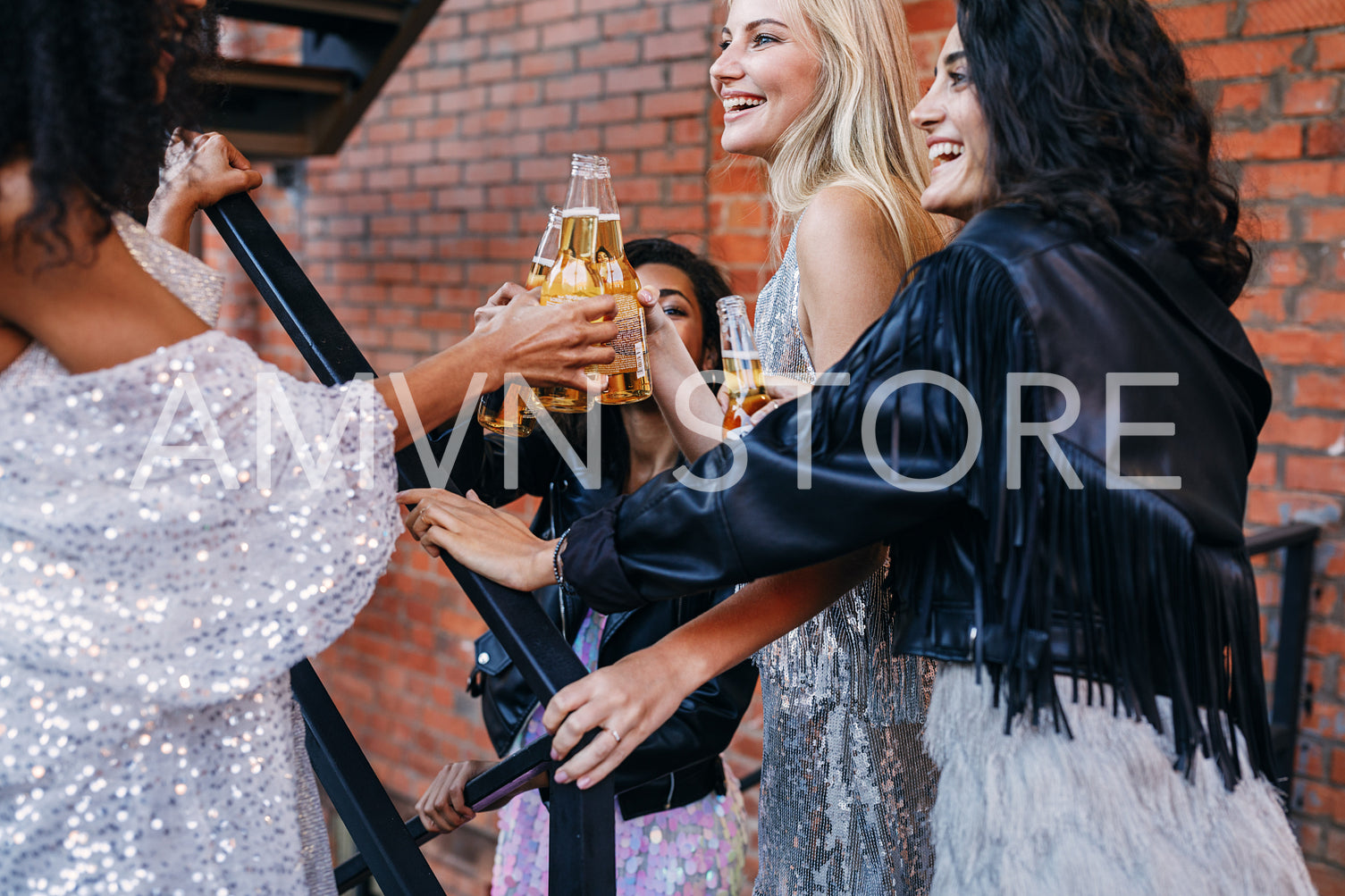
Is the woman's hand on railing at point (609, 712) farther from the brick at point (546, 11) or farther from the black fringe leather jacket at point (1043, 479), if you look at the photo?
the brick at point (546, 11)

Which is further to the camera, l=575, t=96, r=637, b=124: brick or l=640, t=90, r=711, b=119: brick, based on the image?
l=575, t=96, r=637, b=124: brick

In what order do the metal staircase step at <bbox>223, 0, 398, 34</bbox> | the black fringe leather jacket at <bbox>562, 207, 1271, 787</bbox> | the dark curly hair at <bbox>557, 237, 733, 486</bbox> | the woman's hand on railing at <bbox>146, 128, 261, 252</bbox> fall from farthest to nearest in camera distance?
the metal staircase step at <bbox>223, 0, 398, 34</bbox>
the dark curly hair at <bbox>557, 237, 733, 486</bbox>
the woman's hand on railing at <bbox>146, 128, 261, 252</bbox>
the black fringe leather jacket at <bbox>562, 207, 1271, 787</bbox>

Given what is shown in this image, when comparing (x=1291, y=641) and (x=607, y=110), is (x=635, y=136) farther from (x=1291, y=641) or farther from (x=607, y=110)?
(x=1291, y=641)

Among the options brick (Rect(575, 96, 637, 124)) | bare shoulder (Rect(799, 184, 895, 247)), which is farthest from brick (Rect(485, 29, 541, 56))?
bare shoulder (Rect(799, 184, 895, 247))

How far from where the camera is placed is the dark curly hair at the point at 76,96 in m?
0.87

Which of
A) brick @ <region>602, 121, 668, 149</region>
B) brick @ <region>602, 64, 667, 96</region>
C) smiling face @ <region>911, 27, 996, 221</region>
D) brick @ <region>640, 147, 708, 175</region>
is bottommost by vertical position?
smiling face @ <region>911, 27, 996, 221</region>

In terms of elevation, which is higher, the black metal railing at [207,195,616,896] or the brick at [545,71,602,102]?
the brick at [545,71,602,102]

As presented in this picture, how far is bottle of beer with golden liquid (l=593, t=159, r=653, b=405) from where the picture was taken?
1.43 m

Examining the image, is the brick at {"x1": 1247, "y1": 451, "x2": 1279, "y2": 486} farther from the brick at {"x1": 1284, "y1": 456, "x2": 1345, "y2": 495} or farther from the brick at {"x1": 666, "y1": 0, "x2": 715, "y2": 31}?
the brick at {"x1": 666, "y1": 0, "x2": 715, "y2": 31}

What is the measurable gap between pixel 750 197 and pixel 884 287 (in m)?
1.85

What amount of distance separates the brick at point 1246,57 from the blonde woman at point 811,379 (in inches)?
45.3

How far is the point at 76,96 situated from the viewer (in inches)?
35.5

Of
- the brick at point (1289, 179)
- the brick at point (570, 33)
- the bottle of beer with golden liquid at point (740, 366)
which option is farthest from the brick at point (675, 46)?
the bottle of beer with golden liquid at point (740, 366)

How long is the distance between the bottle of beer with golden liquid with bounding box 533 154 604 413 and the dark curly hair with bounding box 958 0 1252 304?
1.77 ft
